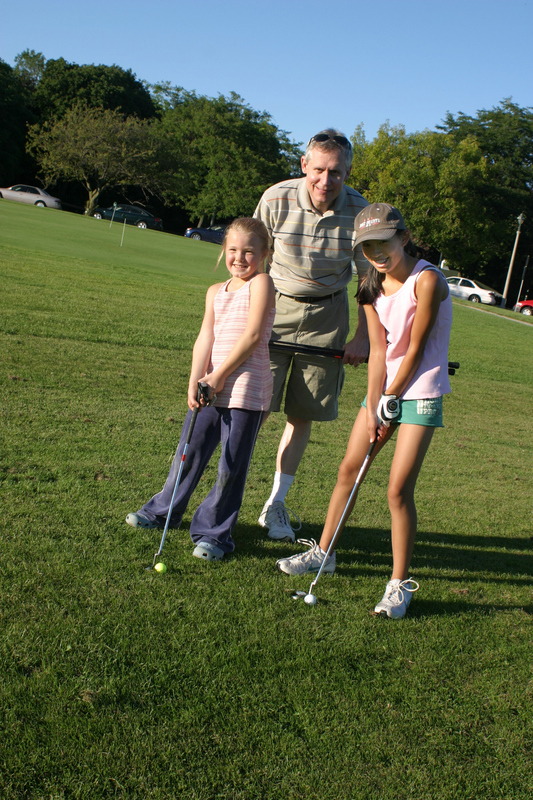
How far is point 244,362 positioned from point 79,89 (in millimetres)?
62215

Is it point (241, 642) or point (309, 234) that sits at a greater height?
point (309, 234)

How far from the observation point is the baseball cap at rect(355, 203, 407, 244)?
312cm

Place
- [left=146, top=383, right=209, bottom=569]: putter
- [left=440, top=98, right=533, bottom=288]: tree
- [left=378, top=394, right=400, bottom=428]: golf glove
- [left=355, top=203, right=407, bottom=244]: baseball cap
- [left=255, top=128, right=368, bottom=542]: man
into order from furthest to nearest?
1. [left=440, top=98, right=533, bottom=288]: tree
2. [left=255, top=128, right=368, bottom=542]: man
3. [left=146, top=383, right=209, bottom=569]: putter
4. [left=378, top=394, right=400, bottom=428]: golf glove
5. [left=355, top=203, right=407, bottom=244]: baseball cap

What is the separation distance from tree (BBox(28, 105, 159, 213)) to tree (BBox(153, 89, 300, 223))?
314 centimetres

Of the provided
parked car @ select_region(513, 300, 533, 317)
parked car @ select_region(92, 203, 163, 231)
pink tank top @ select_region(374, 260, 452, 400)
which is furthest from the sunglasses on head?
parked car @ select_region(92, 203, 163, 231)

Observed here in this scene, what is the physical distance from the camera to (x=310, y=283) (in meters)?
4.16

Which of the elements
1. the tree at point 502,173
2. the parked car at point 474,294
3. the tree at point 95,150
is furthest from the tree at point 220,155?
the parked car at point 474,294

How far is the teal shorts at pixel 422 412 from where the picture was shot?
3.24 m

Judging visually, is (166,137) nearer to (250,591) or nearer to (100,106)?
(100,106)

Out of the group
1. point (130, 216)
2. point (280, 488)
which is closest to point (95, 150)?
point (130, 216)

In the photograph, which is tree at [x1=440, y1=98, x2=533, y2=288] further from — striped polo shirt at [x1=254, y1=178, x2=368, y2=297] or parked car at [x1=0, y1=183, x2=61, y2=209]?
striped polo shirt at [x1=254, y1=178, x2=368, y2=297]

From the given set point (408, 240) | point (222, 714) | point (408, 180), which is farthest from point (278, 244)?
point (408, 180)

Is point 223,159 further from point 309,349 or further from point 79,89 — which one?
point 309,349

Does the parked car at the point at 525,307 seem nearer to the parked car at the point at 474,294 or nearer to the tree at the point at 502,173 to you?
the parked car at the point at 474,294
